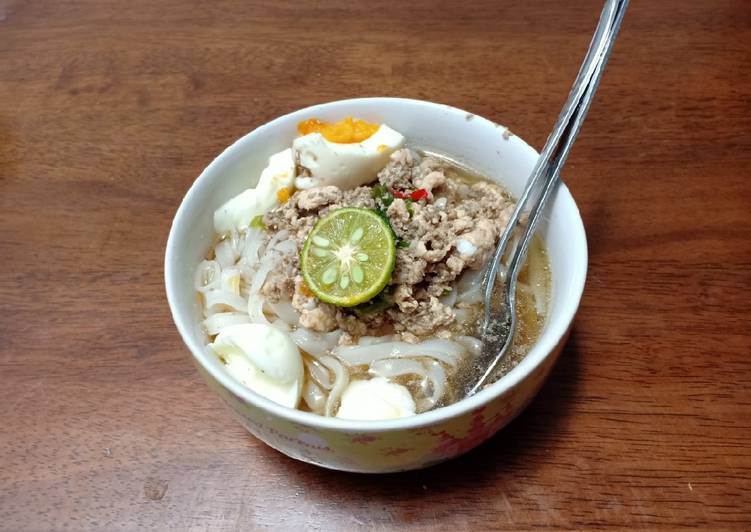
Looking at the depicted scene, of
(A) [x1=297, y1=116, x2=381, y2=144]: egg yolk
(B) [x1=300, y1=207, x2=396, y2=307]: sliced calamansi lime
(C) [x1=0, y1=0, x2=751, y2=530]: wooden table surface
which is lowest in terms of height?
(C) [x1=0, y1=0, x2=751, y2=530]: wooden table surface

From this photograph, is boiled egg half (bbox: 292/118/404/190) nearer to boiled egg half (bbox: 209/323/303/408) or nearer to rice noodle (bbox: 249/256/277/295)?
rice noodle (bbox: 249/256/277/295)

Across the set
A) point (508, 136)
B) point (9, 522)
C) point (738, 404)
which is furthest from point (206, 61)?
point (738, 404)

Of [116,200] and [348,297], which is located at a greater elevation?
[348,297]

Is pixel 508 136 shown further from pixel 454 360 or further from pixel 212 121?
pixel 212 121

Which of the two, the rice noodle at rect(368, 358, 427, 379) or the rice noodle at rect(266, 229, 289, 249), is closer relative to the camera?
the rice noodle at rect(368, 358, 427, 379)

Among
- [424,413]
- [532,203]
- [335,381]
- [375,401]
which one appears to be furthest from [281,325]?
[532,203]

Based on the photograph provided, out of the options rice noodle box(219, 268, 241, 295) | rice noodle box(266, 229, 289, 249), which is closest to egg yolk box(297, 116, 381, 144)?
rice noodle box(266, 229, 289, 249)

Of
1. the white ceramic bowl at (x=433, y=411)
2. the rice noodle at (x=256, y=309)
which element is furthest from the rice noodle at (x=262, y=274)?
the white ceramic bowl at (x=433, y=411)
